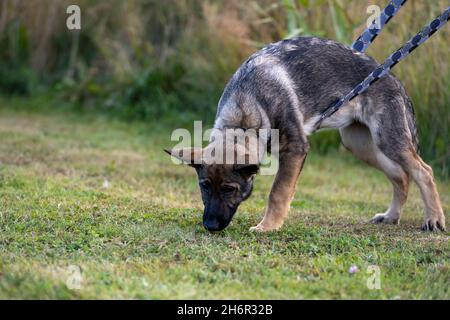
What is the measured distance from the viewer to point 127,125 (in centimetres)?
1116

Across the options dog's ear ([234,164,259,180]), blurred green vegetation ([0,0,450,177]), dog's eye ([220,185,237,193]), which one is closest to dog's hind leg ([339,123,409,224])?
dog's ear ([234,164,259,180])

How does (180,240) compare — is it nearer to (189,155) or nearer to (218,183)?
(218,183)

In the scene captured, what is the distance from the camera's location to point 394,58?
5.68 meters

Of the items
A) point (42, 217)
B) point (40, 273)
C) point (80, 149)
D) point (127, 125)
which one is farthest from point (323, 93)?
point (127, 125)

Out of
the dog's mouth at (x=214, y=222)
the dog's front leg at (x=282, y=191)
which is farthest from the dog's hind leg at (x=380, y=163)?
the dog's mouth at (x=214, y=222)

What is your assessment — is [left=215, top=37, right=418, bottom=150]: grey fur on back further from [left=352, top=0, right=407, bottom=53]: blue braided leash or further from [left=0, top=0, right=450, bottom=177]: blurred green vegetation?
[left=0, top=0, right=450, bottom=177]: blurred green vegetation

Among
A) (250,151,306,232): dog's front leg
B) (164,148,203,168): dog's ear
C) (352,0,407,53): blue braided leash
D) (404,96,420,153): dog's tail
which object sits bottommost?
(250,151,306,232): dog's front leg

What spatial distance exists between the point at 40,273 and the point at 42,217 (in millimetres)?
1390

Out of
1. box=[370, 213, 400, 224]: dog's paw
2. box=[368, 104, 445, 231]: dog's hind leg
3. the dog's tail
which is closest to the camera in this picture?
box=[368, 104, 445, 231]: dog's hind leg

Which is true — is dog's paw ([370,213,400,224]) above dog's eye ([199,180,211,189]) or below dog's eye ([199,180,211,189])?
below

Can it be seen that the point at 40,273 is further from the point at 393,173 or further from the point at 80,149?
the point at 80,149

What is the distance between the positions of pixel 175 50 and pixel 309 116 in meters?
6.25

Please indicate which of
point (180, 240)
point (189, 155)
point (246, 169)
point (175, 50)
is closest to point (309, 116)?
point (246, 169)

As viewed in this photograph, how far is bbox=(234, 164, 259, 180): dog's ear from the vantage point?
536 cm
